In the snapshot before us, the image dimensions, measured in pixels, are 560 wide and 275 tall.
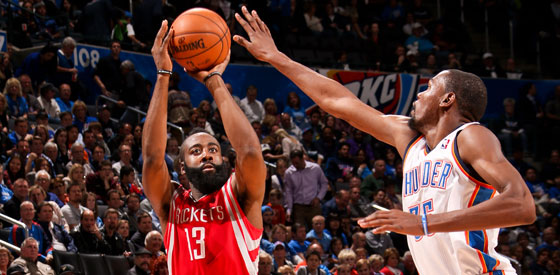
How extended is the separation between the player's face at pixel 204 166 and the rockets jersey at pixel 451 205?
1198 millimetres

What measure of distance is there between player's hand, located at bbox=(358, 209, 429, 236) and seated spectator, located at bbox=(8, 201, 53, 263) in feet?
21.8

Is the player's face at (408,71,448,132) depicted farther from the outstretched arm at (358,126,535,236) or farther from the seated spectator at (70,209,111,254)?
the seated spectator at (70,209,111,254)

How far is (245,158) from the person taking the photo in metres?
4.25

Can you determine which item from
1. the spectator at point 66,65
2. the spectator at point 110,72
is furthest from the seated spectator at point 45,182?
the spectator at point 110,72

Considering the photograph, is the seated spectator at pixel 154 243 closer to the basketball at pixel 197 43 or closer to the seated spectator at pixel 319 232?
the seated spectator at pixel 319 232

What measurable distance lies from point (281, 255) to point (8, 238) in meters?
3.60

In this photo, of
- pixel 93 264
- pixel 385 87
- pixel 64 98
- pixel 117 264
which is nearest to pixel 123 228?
pixel 117 264

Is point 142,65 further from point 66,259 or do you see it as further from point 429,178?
point 429,178

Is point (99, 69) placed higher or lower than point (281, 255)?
higher

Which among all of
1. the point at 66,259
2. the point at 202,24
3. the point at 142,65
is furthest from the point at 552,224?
the point at 202,24

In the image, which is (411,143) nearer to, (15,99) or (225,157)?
(225,157)

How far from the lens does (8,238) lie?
9.43 m

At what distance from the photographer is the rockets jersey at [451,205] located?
11.8ft

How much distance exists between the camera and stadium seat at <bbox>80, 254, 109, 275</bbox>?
9.14m
